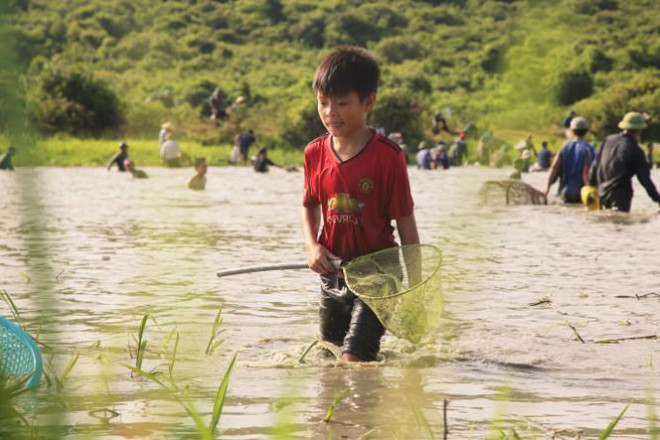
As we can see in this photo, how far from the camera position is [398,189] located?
4945 mm

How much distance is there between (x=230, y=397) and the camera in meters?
4.65

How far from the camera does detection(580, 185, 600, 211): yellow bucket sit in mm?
15594

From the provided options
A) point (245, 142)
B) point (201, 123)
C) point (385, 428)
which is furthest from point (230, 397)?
point (201, 123)

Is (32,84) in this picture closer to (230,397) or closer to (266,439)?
(266,439)

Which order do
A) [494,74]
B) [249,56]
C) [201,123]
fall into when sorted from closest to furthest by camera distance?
[494,74] < [201,123] < [249,56]

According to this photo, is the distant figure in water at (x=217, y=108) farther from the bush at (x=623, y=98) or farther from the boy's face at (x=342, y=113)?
the boy's face at (x=342, y=113)

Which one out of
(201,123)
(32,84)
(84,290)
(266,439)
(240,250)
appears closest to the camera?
(32,84)

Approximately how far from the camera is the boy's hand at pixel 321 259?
16.4 feet

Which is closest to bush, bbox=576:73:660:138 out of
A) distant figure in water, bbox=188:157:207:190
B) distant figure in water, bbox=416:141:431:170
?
distant figure in water, bbox=188:157:207:190

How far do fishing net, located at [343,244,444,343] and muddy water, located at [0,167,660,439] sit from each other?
0.15m

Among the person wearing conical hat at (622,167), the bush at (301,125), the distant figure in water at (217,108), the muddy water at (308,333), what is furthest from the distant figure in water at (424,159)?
the muddy water at (308,333)

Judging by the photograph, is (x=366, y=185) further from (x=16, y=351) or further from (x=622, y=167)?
(x=622, y=167)

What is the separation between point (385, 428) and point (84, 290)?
4.67 m

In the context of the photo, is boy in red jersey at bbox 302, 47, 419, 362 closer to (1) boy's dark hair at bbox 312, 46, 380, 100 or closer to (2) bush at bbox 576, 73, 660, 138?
(1) boy's dark hair at bbox 312, 46, 380, 100
